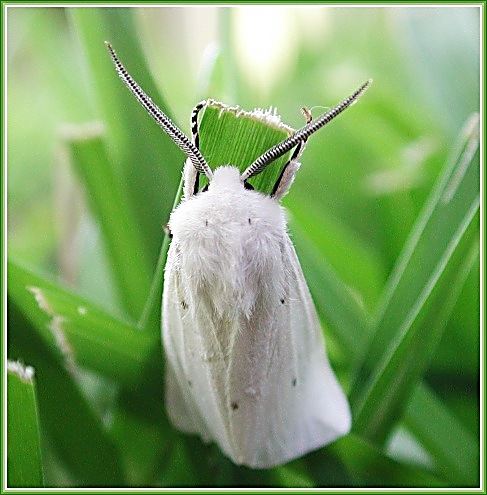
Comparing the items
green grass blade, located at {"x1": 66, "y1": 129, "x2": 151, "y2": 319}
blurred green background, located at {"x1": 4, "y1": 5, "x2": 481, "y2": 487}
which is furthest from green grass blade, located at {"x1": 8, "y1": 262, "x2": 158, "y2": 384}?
green grass blade, located at {"x1": 66, "y1": 129, "x2": 151, "y2": 319}

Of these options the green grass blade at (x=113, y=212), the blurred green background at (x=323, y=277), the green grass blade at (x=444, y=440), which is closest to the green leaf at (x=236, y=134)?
the blurred green background at (x=323, y=277)

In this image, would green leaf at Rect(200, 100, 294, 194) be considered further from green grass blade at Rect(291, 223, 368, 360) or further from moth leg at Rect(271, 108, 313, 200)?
green grass blade at Rect(291, 223, 368, 360)

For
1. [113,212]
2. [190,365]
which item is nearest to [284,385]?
[190,365]

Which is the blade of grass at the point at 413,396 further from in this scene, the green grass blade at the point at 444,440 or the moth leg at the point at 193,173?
the moth leg at the point at 193,173

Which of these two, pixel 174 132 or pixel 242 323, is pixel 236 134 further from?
pixel 242 323

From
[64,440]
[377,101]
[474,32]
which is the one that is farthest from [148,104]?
[474,32]
